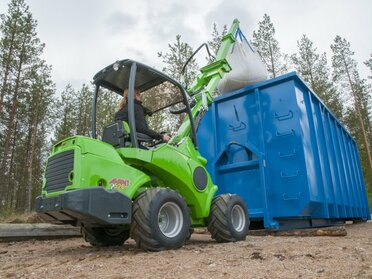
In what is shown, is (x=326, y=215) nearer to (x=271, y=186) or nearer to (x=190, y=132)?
(x=271, y=186)

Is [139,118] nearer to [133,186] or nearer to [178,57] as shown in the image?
[133,186]

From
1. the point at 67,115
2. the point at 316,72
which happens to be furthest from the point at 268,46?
the point at 67,115

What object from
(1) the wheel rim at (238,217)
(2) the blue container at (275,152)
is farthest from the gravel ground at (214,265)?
(2) the blue container at (275,152)

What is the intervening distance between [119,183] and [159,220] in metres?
0.65

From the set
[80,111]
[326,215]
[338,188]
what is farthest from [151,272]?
[80,111]

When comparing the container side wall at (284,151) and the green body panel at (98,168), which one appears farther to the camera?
the container side wall at (284,151)

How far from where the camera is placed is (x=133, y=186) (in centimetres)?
366

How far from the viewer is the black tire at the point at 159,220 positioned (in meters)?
3.42

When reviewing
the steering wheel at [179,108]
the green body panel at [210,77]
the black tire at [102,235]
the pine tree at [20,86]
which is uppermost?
the pine tree at [20,86]

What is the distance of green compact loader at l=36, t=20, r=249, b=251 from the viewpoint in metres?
3.36

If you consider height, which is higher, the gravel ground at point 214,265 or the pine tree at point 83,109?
Answer: the pine tree at point 83,109

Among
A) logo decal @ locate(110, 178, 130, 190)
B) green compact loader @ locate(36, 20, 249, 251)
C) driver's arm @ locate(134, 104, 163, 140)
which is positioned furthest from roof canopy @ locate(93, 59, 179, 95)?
logo decal @ locate(110, 178, 130, 190)

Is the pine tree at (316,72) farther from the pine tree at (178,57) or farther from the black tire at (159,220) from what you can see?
the black tire at (159,220)

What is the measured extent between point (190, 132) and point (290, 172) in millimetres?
1886
